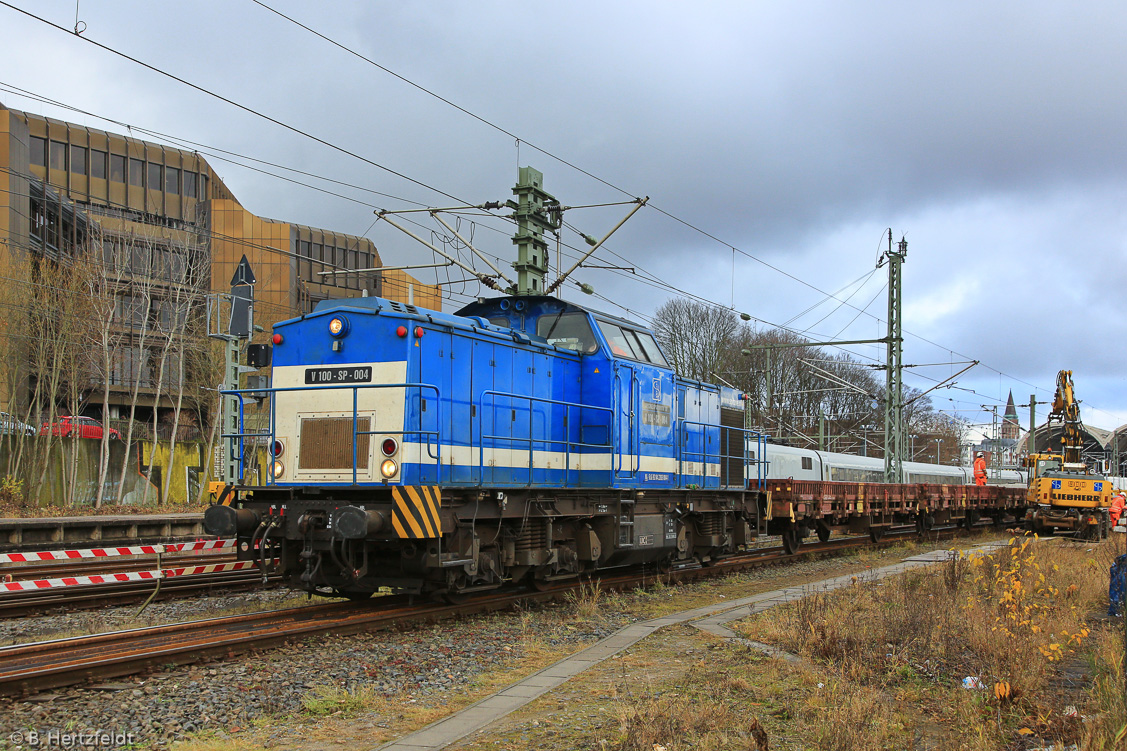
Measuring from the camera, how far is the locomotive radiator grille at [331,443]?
9.43m

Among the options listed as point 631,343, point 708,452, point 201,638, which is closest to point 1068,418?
point 708,452

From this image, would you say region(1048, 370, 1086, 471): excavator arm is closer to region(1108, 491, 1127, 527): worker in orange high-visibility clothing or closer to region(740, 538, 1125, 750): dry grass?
region(1108, 491, 1127, 527): worker in orange high-visibility clothing

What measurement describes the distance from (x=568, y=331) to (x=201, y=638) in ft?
20.9

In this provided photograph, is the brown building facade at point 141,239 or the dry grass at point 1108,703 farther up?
the brown building facade at point 141,239

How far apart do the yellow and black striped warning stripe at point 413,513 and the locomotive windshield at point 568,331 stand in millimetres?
4002


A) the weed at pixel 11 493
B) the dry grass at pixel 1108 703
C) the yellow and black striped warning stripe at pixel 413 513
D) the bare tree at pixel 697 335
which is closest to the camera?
the dry grass at pixel 1108 703

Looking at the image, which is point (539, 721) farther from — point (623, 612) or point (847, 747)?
point (623, 612)

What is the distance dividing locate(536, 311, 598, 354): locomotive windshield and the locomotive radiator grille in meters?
3.61

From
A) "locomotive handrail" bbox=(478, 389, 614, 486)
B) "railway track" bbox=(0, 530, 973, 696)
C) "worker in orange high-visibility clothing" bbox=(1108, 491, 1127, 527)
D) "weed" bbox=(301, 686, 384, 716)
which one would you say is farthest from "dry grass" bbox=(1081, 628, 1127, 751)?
"worker in orange high-visibility clothing" bbox=(1108, 491, 1127, 527)

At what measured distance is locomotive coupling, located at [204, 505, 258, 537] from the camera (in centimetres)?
909

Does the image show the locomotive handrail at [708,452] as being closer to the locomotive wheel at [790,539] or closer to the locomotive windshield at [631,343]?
the locomotive windshield at [631,343]

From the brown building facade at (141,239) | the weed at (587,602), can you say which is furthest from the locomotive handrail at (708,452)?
the brown building facade at (141,239)

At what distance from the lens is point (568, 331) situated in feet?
40.2

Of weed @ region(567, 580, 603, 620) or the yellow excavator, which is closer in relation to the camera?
weed @ region(567, 580, 603, 620)
